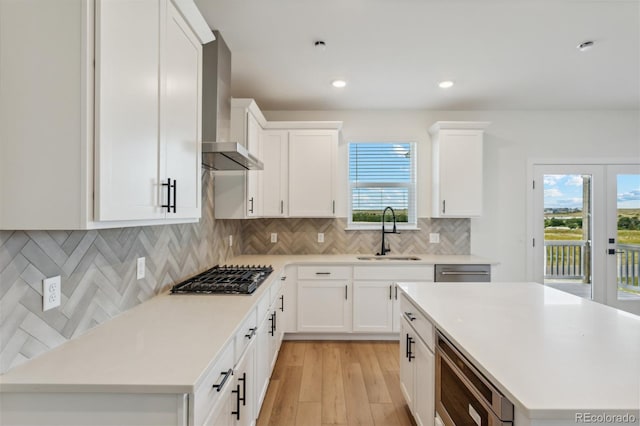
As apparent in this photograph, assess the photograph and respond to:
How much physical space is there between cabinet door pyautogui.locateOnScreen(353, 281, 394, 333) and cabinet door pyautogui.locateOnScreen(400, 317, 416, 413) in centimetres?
113

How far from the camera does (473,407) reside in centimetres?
117

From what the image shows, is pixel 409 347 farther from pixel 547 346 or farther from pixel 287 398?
pixel 287 398

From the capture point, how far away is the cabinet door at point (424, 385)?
63.7 inches

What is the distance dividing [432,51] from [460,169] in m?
1.54

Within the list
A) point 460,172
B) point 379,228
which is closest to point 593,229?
point 460,172

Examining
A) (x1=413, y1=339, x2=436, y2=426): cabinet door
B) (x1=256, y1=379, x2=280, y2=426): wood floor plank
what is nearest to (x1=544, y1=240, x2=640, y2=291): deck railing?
(x1=413, y1=339, x2=436, y2=426): cabinet door

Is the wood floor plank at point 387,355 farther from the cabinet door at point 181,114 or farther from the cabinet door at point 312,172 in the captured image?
the cabinet door at point 181,114

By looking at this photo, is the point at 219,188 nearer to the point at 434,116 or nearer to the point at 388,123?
the point at 388,123

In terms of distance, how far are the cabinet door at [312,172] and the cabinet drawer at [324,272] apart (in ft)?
2.06

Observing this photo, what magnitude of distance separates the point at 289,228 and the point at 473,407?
3015 millimetres

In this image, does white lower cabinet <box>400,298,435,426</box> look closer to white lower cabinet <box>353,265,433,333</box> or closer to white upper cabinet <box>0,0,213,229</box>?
white lower cabinet <box>353,265,433,333</box>

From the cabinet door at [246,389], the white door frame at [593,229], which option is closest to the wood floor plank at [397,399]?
the cabinet door at [246,389]

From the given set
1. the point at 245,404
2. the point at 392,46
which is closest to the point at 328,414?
the point at 245,404

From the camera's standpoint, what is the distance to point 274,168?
144 inches
